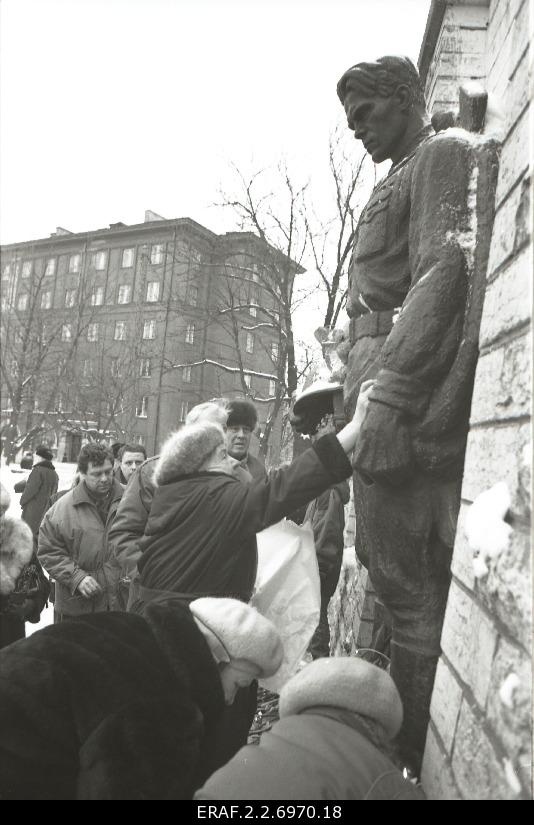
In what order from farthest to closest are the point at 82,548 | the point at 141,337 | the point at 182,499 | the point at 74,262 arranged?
the point at 74,262 < the point at 141,337 < the point at 82,548 < the point at 182,499

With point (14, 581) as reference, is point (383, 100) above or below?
above

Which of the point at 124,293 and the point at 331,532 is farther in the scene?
the point at 124,293

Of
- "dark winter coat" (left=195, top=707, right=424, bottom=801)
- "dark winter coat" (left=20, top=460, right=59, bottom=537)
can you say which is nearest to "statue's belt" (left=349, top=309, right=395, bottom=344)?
"dark winter coat" (left=195, top=707, right=424, bottom=801)

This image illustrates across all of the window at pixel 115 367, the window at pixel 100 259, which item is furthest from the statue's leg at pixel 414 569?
the window at pixel 100 259

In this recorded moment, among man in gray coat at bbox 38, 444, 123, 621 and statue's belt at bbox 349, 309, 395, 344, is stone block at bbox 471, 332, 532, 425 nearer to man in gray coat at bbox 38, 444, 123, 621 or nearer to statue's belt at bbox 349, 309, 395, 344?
statue's belt at bbox 349, 309, 395, 344

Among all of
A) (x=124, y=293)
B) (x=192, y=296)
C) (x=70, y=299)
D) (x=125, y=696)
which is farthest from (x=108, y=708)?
(x=124, y=293)

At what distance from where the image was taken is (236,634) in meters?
1.93

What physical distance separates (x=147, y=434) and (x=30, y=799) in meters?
31.4

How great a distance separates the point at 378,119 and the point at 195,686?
200cm

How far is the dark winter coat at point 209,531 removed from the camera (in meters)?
2.41

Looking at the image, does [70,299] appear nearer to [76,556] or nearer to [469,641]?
[76,556]

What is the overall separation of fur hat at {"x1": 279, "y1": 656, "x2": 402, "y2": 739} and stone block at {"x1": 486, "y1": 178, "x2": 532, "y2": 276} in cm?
93

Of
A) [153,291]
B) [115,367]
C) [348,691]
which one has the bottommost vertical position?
[348,691]
